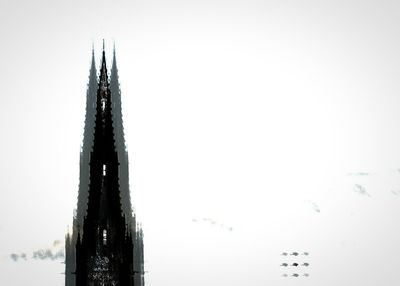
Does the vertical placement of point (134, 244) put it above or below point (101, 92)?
below

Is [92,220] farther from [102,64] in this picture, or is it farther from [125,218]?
[102,64]

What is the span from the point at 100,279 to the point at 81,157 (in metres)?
16.0

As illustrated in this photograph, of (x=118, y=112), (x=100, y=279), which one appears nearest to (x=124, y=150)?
(x=118, y=112)

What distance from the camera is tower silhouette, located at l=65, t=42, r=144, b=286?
70938 millimetres

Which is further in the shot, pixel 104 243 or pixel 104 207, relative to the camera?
pixel 104 207

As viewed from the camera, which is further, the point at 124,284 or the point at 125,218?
the point at 125,218

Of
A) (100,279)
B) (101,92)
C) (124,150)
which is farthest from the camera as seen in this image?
(124,150)

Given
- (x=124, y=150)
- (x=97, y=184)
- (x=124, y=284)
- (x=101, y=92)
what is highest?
(x=101, y=92)

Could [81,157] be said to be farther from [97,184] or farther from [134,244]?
[134,244]

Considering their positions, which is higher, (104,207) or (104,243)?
(104,207)

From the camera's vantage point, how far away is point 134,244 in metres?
75.8

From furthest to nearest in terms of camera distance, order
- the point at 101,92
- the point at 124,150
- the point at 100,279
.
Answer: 1. the point at 124,150
2. the point at 101,92
3. the point at 100,279

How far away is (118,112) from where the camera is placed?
8000cm

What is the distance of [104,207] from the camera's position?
71.8 m
